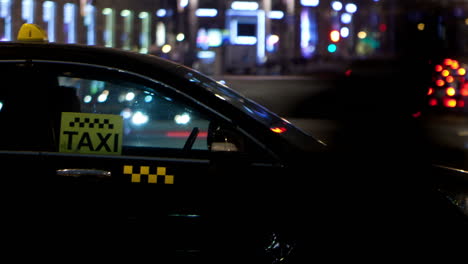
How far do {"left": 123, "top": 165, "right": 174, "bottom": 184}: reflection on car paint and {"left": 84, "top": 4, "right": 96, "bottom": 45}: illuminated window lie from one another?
10902 mm

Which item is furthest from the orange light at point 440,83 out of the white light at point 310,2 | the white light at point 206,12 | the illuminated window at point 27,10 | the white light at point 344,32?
the white light at point 206,12

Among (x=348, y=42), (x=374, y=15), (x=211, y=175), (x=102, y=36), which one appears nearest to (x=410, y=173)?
(x=211, y=175)

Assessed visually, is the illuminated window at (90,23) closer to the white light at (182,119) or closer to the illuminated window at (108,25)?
the illuminated window at (108,25)

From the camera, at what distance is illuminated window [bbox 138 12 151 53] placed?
16016 millimetres

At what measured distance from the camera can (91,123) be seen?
370 cm

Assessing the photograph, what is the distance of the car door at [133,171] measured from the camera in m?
3.55

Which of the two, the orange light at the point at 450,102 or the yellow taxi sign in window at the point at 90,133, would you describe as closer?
the yellow taxi sign in window at the point at 90,133

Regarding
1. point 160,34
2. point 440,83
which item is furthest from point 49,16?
point 440,83

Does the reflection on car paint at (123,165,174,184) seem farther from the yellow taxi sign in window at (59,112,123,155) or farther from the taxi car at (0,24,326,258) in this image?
the yellow taxi sign in window at (59,112,123,155)

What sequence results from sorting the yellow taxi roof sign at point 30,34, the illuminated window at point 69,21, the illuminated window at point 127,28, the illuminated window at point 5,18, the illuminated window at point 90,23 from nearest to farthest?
the yellow taxi roof sign at point 30,34
the illuminated window at point 5,18
the illuminated window at point 69,21
the illuminated window at point 90,23
the illuminated window at point 127,28

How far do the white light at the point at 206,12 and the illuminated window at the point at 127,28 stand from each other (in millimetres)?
6080

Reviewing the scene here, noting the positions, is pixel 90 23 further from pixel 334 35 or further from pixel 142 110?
pixel 142 110

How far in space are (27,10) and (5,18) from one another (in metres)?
0.39

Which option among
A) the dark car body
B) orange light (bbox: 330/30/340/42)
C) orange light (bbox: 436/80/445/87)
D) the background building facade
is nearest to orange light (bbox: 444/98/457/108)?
orange light (bbox: 436/80/445/87)
